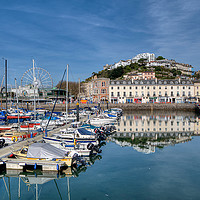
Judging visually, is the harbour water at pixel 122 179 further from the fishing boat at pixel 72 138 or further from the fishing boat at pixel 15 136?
the fishing boat at pixel 15 136

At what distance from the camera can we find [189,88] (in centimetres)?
9525

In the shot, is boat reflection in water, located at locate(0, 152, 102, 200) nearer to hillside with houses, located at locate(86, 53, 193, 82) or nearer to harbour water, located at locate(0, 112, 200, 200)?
harbour water, located at locate(0, 112, 200, 200)

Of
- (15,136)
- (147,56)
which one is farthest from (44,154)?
(147,56)

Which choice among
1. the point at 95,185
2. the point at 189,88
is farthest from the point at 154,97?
the point at 95,185

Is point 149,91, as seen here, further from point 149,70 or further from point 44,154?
point 44,154

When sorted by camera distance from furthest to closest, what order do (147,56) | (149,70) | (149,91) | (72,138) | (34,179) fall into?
(147,56), (149,70), (149,91), (72,138), (34,179)

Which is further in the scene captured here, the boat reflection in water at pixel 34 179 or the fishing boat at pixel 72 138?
the fishing boat at pixel 72 138

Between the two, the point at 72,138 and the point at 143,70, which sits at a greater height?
the point at 143,70

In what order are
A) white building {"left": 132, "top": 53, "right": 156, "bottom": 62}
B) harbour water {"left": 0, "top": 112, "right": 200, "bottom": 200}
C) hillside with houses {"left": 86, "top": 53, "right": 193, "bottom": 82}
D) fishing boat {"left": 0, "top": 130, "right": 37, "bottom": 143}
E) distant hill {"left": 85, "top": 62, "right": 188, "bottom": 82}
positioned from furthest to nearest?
white building {"left": 132, "top": 53, "right": 156, "bottom": 62}
distant hill {"left": 85, "top": 62, "right": 188, "bottom": 82}
hillside with houses {"left": 86, "top": 53, "right": 193, "bottom": 82}
fishing boat {"left": 0, "top": 130, "right": 37, "bottom": 143}
harbour water {"left": 0, "top": 112, "right": 200, "bottom": 200}

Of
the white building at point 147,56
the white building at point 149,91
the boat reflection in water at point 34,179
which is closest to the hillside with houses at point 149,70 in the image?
the white building at point 147,56

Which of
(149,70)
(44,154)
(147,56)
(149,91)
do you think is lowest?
(44,154)

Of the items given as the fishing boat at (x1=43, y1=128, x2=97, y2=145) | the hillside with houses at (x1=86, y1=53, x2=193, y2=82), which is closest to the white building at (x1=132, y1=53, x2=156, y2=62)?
the hillside with houses at (x1=86, y1=53, x2=193, y2=82)

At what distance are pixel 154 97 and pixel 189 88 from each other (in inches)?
574

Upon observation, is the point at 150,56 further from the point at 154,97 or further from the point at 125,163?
the point at 125,163
